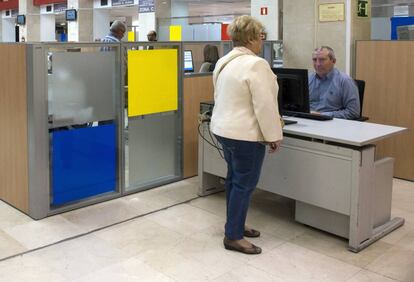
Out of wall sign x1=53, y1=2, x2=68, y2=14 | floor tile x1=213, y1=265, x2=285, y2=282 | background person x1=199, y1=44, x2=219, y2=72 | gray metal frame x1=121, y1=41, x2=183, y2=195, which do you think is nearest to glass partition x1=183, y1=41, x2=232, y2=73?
background person x1=199, y1=44, x2=219, y2=72

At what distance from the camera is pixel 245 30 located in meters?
2.98

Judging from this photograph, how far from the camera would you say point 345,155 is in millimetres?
3137

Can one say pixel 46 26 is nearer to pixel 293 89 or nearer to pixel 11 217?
pixel 11 217

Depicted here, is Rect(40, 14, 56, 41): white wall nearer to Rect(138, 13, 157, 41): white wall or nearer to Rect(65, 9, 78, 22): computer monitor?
Rect(65, 9, 78, 22): computer monitor

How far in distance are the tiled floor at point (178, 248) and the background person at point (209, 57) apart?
5.20 feet

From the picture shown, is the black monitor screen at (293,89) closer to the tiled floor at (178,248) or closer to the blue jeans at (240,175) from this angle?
the blue jeans at (240,175)

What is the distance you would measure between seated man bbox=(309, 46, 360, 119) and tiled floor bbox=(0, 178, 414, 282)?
908mm

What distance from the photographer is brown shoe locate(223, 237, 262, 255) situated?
3143mm

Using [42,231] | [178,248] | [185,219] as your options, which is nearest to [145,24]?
[185,219]

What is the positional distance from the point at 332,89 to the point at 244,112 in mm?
1663

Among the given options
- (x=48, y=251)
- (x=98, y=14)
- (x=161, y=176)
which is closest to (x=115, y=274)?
(x=48, y=251)

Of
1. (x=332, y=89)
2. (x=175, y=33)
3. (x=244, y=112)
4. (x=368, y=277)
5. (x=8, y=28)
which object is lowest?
(x=368, y=277)

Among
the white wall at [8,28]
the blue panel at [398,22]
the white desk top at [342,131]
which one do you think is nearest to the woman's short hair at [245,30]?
the white desk top at [342,131]

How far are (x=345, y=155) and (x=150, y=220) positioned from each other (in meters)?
1.55
